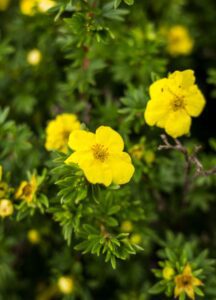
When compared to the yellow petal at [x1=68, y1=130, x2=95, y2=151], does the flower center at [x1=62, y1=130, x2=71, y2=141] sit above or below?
below

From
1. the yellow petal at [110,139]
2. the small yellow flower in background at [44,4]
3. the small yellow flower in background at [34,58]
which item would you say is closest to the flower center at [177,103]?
the yellow petal at [110,139]

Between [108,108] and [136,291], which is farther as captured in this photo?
[136,291]

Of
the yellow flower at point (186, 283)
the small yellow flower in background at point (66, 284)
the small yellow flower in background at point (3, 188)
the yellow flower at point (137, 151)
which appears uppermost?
the small yellow flower in background at point (3, 188)

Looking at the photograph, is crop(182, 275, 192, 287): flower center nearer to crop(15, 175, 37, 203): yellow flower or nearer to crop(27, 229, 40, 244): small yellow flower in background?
crop(15, 175, 37, 203): yellow flower

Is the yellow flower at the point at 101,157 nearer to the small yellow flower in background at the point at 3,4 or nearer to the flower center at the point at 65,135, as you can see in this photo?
the flower center at the point at 65,135

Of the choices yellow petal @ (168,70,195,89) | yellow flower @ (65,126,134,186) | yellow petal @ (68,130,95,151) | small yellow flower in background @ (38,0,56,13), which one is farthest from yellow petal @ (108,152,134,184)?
small yellow flower in background @ (38,0,56,13)

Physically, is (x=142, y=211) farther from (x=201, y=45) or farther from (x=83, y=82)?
(x=201, y=45)

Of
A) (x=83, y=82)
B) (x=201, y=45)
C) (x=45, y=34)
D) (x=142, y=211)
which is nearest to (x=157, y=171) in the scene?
(x=142, y=211)
